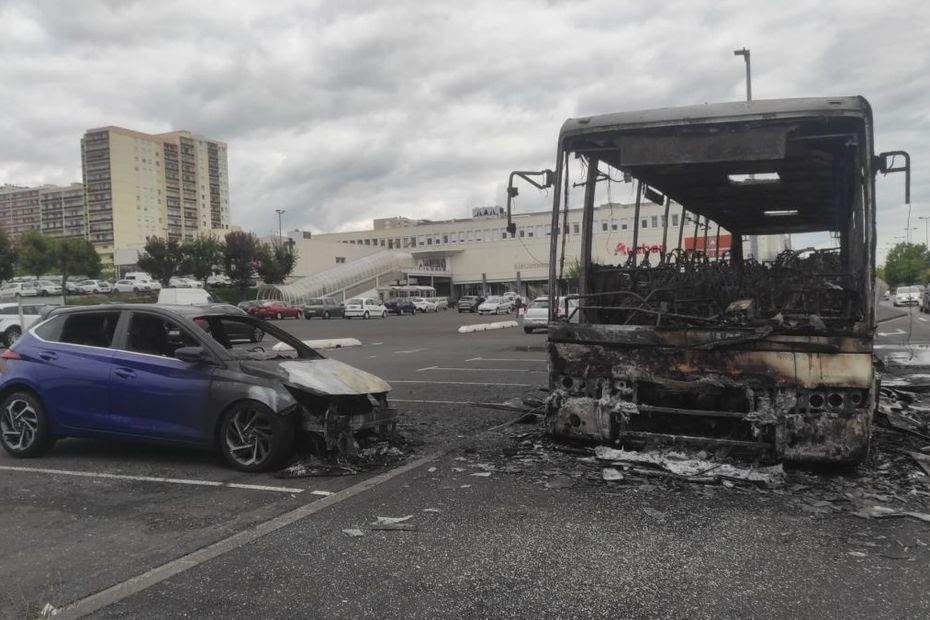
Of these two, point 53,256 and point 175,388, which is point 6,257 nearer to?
point 53,256

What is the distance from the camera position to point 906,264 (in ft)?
299

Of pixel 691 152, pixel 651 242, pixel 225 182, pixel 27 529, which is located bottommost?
pixel 27 529

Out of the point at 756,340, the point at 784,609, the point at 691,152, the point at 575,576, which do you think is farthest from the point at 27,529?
the point at 691,152

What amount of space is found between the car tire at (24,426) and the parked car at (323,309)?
44.7m

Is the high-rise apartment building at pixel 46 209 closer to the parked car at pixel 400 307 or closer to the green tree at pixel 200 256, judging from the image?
the green tree at pixel 200 256

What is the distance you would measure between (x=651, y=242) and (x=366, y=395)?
10.9 feet

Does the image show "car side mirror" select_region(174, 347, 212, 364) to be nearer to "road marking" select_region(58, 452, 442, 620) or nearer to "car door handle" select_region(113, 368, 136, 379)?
"car door handle" select_region(113, 368, 136, 379)

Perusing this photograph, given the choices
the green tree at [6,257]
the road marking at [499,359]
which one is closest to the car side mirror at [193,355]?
the road marking at [499,359]

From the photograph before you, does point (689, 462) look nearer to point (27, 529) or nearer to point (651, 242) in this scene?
point (651, 242)

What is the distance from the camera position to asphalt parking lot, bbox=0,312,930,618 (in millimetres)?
3436

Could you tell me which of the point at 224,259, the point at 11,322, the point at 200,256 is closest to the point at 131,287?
the point at 200,256

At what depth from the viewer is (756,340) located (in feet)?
18.0

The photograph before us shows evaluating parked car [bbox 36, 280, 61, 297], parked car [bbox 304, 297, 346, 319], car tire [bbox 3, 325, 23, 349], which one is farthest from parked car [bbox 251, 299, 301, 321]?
car tire [bbox 3, 325, 23, 349]

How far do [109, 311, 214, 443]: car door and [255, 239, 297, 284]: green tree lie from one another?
60.6 meters
